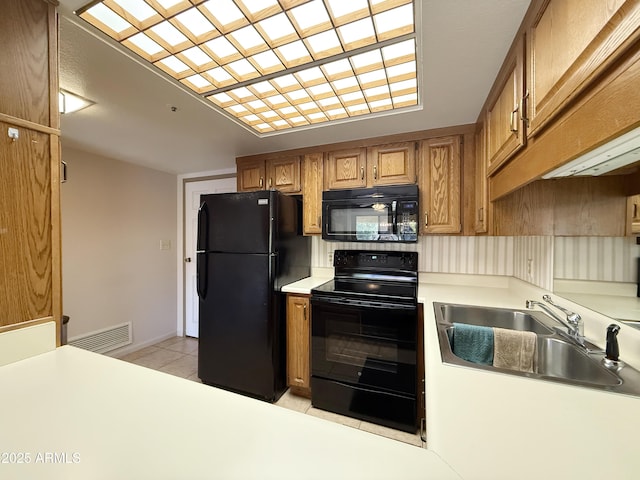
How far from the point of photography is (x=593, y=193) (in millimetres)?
1249

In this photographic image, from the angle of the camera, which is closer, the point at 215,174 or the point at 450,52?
the point at 450,52

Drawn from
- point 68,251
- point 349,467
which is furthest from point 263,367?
point 68,251

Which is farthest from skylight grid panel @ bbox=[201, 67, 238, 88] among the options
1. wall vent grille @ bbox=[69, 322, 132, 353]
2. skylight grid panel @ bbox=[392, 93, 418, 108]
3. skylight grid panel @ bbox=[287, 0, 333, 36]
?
wall vent grille @ bbox=[69, 322, 132, 353]

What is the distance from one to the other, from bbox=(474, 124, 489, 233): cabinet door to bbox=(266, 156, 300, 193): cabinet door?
1.46 metres

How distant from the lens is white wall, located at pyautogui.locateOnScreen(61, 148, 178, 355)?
2539 mm

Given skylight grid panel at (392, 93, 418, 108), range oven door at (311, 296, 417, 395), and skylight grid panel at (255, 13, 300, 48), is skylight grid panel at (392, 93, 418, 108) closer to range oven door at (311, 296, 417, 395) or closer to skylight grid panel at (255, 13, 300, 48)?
skylight grid panel at (255, 13, 300, 48)

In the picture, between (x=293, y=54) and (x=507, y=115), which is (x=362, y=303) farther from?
(x=293, y=54)

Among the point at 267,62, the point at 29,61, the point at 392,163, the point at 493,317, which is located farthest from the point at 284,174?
the point at 493,317

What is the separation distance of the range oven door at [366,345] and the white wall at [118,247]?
237cm

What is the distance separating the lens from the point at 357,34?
111cm

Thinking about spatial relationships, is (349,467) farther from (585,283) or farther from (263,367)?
(263,367)

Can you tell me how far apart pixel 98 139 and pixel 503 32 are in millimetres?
2932

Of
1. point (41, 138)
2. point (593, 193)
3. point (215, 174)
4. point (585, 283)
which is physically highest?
point (215, 174)

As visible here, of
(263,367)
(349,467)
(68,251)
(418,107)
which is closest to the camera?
(349,467)
